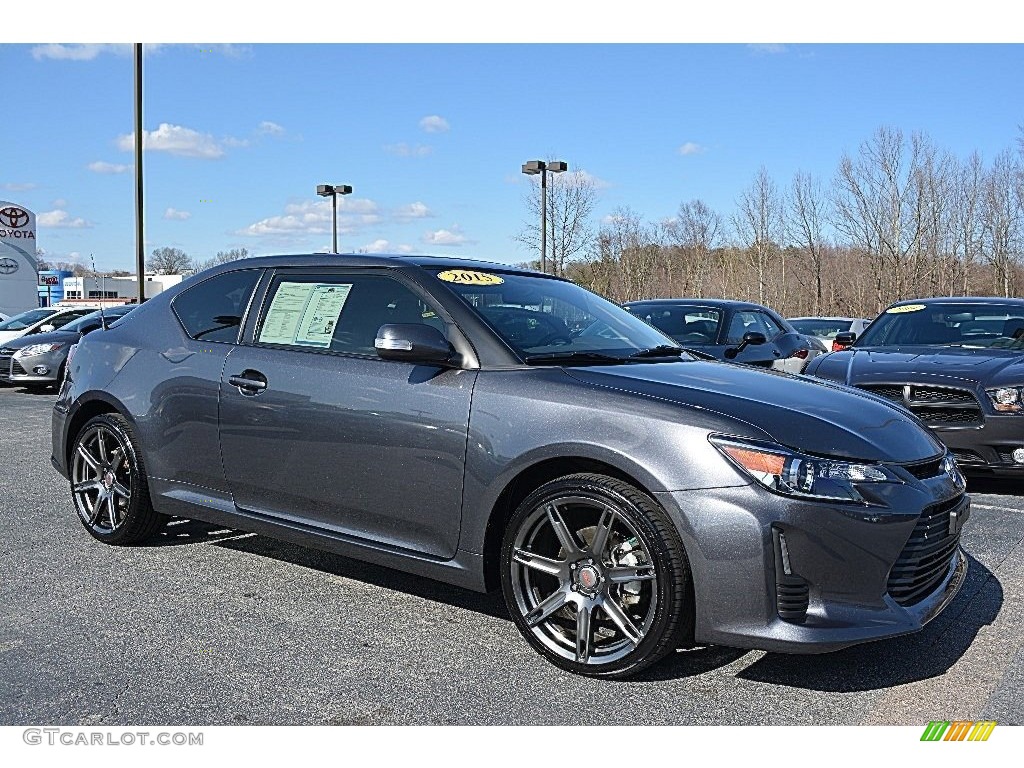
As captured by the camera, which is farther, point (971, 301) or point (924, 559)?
point (971, 301)

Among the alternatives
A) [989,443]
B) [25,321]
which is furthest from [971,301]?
[25,321]

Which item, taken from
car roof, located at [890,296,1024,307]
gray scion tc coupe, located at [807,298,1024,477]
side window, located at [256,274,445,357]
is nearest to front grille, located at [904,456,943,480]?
side window, located at [256,274,445,357]

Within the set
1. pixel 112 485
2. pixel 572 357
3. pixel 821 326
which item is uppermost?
pixel 821 326

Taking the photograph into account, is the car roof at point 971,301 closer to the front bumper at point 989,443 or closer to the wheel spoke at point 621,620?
the front bumper at point 989,443

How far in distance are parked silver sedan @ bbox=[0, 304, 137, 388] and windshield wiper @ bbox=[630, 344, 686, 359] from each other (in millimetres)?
12372

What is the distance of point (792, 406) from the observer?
3.64m

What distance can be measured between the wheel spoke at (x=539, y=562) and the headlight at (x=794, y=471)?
0.76m

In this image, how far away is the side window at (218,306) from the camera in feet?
16.1

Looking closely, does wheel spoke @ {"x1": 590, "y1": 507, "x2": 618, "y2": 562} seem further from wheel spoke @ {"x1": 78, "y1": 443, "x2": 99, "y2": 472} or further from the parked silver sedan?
the parked silver sedan

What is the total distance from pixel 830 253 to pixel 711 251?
218 inches

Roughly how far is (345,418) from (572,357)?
0.98 metres

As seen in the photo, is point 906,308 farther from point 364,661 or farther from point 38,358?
point 38,358

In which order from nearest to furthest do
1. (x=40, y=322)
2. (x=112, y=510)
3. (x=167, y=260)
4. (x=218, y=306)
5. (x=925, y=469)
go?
(x=925, y=469)
(x=218, y=306)
(x=112, y=510)
(x=40, y=322)
(x=167, y=260)
